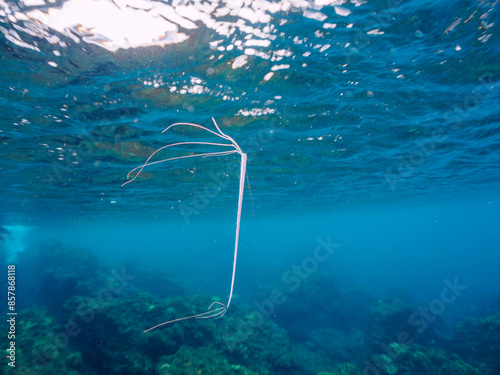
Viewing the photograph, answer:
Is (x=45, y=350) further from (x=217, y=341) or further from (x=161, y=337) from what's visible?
(x=217, y=341)

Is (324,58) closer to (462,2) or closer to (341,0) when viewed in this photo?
(341,0)

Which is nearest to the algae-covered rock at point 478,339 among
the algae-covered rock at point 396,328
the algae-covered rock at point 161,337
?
the algae-covered rock at point 396,328

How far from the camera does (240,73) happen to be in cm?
729

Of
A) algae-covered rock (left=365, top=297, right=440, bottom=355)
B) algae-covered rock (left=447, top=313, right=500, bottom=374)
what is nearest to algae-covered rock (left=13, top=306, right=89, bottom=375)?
A: algae-covered rock (left=365, top=297, right=440, bottom=355)

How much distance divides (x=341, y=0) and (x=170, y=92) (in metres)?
5.80

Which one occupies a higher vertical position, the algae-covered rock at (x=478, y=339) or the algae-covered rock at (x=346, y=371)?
the algae-covered rock at (x=346, y=371)

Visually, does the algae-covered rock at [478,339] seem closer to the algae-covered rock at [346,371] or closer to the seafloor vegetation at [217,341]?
the seafloor vegetation at [217,341]

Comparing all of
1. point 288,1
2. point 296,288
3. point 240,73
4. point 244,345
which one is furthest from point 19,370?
point 296,288

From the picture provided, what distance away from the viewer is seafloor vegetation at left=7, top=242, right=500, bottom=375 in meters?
8.07

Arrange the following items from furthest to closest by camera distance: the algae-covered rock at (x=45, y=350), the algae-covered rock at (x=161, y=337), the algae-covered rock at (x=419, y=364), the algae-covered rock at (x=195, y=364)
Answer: the algae-covered rock at (x=419, y=364) < the algae-covered rock at (x=161, y=337) < the algae-covered rock at (x=195, y=364) < the algae-covered rock at (x=45, y=350)

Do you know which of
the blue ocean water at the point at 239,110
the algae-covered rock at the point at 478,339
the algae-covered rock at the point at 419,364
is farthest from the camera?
the algae-covered rock at the point at 478,339

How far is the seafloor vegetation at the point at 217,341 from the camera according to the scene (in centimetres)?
807

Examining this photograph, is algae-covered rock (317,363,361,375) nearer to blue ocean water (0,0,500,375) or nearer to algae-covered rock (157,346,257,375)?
blue ocean water (0,0,500,375)

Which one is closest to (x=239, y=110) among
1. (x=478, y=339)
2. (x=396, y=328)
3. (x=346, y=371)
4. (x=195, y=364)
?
(x=195, y=364)
